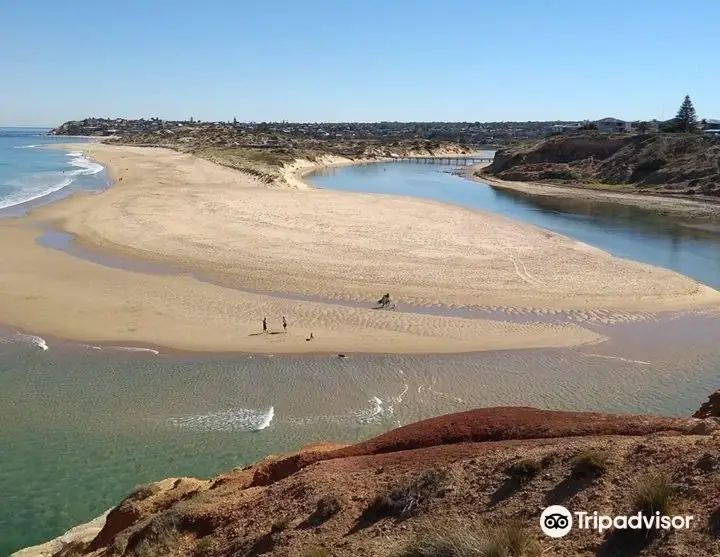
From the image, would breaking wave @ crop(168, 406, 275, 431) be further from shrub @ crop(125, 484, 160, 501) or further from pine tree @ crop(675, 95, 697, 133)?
pine tree @ crop(675, 95, 697, 133)

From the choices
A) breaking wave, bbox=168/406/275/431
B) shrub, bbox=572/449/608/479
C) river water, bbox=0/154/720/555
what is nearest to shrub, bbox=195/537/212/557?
river water, bbox=0/154/720/555

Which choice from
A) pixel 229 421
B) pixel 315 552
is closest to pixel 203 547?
pixel 315 552

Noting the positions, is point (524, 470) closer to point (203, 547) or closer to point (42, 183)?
point (203, 547)

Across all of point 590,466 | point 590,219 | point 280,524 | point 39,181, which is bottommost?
point 280,524

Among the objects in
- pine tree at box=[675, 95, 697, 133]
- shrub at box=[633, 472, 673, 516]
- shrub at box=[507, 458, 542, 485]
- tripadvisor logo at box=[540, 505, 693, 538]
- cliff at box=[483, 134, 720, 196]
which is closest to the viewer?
tripadvisor logo at box=[540, 505, 693, 538]

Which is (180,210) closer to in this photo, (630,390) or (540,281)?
(540,281)

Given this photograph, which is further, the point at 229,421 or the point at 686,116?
the point at 686,116
